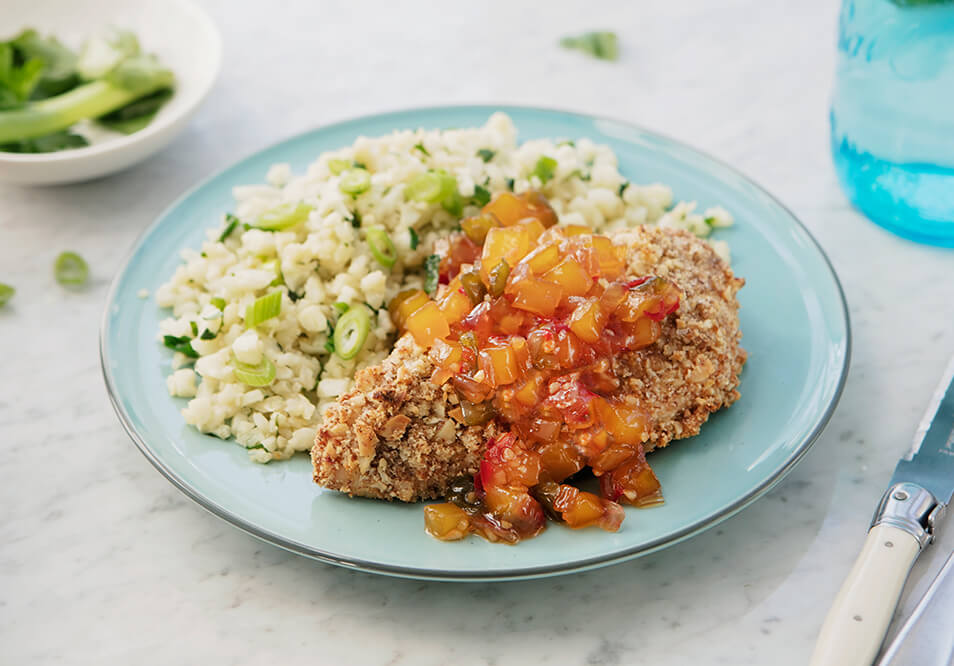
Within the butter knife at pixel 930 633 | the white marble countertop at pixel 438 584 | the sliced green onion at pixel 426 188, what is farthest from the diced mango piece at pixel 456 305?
the butter knife at pixel 930 633

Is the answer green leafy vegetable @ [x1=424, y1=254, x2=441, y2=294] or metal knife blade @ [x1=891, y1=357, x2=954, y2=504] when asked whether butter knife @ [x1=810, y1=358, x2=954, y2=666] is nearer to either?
metal knife blade @ [x1=891, y1=357, x2=954, y2=504]

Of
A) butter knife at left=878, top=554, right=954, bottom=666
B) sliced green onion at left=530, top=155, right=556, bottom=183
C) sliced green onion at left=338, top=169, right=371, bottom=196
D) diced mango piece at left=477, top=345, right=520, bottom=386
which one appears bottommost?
butter knife at left=878, top=554, right=954, bottom=666

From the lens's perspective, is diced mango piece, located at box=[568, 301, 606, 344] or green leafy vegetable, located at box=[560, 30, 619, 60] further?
green leafy vegetable, located at box=[560, 30, 619, 60]

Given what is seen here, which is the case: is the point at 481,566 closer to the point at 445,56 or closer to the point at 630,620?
the point at 630,620

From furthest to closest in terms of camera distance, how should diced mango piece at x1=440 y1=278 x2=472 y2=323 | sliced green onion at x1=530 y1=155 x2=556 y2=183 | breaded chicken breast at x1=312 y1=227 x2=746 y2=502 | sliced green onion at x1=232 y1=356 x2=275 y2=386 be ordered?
sliced green onion at x1=530 y1=155 x2=556 y2=183 < sliced green onion at x1=232 y1=356 x2=275 y2=386 < diced mango piece at x1=440 y1=278 x2=472 y2=323 < breaded chicken breast at x1=312 y1=227 x2=746 y2=502

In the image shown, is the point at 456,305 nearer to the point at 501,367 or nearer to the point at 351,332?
the point at 501,367

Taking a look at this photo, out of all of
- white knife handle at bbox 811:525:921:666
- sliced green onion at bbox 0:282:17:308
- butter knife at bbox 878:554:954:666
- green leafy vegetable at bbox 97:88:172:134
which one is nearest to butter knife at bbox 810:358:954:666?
white knife handle at bbox 811:525:921:666

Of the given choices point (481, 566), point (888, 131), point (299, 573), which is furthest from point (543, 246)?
point (888, 131)

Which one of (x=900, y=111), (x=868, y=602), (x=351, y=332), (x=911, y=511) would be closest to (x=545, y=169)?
(x=351, y=332)
